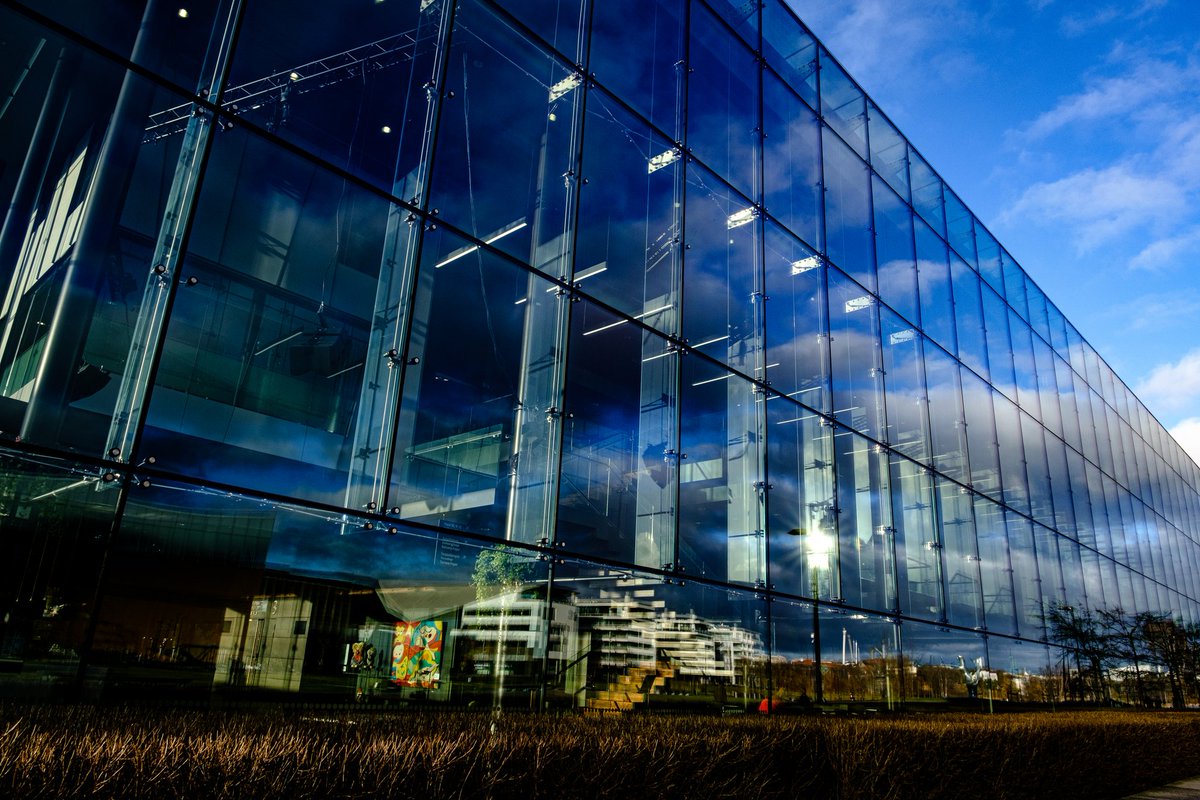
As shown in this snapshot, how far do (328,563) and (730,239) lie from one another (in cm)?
812

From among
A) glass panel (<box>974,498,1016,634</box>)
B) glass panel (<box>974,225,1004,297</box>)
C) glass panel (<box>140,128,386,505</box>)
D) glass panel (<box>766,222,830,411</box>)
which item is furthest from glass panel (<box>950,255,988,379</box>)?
glass panel (<box>140,128,386,505</box>)

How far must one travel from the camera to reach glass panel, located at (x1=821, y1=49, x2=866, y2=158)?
16266mm

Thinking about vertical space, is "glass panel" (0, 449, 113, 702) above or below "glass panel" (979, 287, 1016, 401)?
below

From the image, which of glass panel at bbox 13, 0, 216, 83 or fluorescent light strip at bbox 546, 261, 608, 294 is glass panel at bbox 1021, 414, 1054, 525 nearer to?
fluorescent light strip at bbox 546, 261, 608, 294

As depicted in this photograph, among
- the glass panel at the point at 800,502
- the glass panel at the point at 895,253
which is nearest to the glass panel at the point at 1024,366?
the glass panel at the point at 895,253

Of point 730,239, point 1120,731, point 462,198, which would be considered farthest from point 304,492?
point 1120,731

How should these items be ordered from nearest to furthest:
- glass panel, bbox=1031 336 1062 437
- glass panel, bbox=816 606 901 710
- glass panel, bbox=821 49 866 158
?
glass panel, bbox=816 606 901 710, glass panel, bbox=821 49 866 158, glass panel, bbox=1031 336 1062 437

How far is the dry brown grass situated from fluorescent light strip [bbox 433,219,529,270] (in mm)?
4381

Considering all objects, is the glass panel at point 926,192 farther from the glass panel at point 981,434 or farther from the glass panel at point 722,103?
the glass panel at point 722,103

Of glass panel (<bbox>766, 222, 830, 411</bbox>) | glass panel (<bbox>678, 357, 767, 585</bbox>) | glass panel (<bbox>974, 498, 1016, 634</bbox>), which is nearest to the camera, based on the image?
glass panel (<bbox>678, 357, 767, 585</bbox>)

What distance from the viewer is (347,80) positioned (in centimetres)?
809

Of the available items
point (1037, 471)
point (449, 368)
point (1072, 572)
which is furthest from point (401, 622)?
point (1072, 572)

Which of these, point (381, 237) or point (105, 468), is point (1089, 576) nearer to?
point (381, 237)

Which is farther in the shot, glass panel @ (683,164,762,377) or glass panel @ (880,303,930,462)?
glass panel @ (880,303,930,462)
